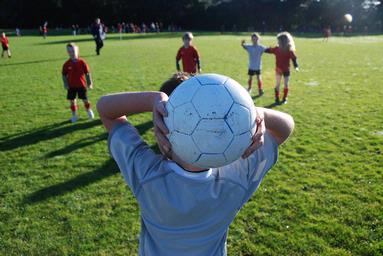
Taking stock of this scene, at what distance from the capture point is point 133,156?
1622 mm

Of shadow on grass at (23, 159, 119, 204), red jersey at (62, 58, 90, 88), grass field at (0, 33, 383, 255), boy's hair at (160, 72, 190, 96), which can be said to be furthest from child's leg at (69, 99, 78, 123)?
boy's hair at (160, 72, 190, 96)

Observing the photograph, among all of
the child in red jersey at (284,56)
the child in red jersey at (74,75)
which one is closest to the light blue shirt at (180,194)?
the child in red jersey at (74,75)

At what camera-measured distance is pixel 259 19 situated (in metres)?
65.8

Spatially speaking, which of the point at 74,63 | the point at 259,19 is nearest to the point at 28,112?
the point at 74,63

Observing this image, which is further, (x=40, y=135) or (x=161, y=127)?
(x=40, y=135)

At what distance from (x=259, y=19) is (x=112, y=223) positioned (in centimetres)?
6585

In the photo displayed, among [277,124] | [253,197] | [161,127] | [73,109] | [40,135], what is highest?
[161,127]

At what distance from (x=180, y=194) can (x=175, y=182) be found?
0.18ft

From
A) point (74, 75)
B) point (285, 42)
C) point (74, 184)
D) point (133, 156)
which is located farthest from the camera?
point (285, 42)

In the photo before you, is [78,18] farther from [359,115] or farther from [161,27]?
[359,115]

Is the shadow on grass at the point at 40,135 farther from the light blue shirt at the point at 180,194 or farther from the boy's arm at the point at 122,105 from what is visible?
the light blue shirt at the point at 180,194

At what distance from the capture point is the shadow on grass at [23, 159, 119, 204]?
519 centimetres

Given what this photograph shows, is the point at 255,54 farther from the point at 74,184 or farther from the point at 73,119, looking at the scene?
the point at 74,184

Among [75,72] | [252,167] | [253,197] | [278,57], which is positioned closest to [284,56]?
[278,57]
